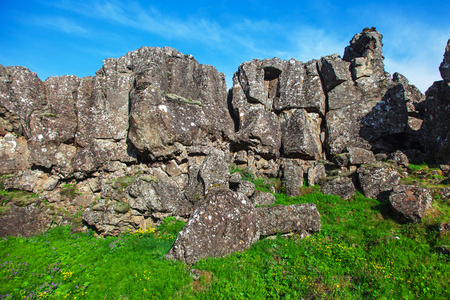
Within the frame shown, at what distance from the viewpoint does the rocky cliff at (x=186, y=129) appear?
12438 millimetres

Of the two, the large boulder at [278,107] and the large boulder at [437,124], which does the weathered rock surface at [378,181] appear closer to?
the large boulder at [437,124]

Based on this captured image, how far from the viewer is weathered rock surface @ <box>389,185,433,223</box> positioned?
924cm

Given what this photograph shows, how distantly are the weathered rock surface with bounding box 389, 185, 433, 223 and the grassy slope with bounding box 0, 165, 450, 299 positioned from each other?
0.34 metres

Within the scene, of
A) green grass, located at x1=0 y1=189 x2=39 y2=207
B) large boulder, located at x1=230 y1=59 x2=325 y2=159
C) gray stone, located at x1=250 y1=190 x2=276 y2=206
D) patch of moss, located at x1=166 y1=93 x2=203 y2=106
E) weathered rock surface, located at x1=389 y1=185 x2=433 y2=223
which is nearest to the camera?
weathered rock surface, located at x1=389 y1=185 x2=433 y2=223

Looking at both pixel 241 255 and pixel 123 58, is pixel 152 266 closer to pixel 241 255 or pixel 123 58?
pixel 241 255

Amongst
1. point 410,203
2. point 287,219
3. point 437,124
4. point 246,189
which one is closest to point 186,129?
point 246,189

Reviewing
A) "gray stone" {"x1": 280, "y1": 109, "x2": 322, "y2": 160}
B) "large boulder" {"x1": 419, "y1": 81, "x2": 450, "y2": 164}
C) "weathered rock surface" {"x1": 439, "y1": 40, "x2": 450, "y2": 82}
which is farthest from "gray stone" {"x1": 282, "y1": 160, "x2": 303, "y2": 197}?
"weathered rock surface" {"x1": 439, "y1": 40, "x2": 450, "y2": 82}

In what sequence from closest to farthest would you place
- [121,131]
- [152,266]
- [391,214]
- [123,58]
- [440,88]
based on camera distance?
[152,266]
[391,214]
[440,88]
[121,131]
[123,58]

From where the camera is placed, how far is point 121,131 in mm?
A: 14914

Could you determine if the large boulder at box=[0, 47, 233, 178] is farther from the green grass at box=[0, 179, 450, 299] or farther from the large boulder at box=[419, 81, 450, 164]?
the large boulder at box=[419, 81, 450, 164]

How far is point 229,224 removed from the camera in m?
8.58

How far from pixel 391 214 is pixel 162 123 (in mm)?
11540

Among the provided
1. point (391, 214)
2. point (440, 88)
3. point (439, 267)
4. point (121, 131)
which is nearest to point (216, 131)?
point (121, 131)

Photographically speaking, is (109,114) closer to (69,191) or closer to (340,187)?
(69,191)
